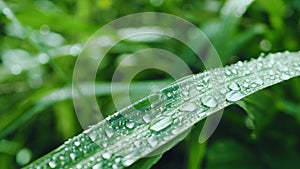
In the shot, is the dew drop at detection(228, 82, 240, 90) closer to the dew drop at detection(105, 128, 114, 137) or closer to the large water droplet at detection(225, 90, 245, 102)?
the large water droplet at detection(225, 90, 245, 102)

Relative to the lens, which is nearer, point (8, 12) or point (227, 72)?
point (227, 72)

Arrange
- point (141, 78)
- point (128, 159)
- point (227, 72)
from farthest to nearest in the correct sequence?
point (141, 78), point (227, 72), point (128, 159)

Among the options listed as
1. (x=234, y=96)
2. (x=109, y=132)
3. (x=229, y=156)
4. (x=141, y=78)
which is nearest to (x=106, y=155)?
A: (x=109, y=132)

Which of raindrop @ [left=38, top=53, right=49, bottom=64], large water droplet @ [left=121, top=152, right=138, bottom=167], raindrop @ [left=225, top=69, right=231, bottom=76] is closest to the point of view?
large water droplet @ [left=121, top=152, right=138, bottom=167]

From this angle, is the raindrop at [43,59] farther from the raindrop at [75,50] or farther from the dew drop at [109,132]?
the dew drop at [109,132]

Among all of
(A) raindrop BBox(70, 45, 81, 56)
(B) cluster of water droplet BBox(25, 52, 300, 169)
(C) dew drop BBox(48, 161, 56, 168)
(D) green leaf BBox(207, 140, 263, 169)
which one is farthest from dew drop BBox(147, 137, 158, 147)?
(A) raindrop BBox(70, 45, 81, 56)

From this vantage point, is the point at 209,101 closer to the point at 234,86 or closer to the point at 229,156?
the point at 234,86

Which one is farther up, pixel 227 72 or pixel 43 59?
pixel 43 59
